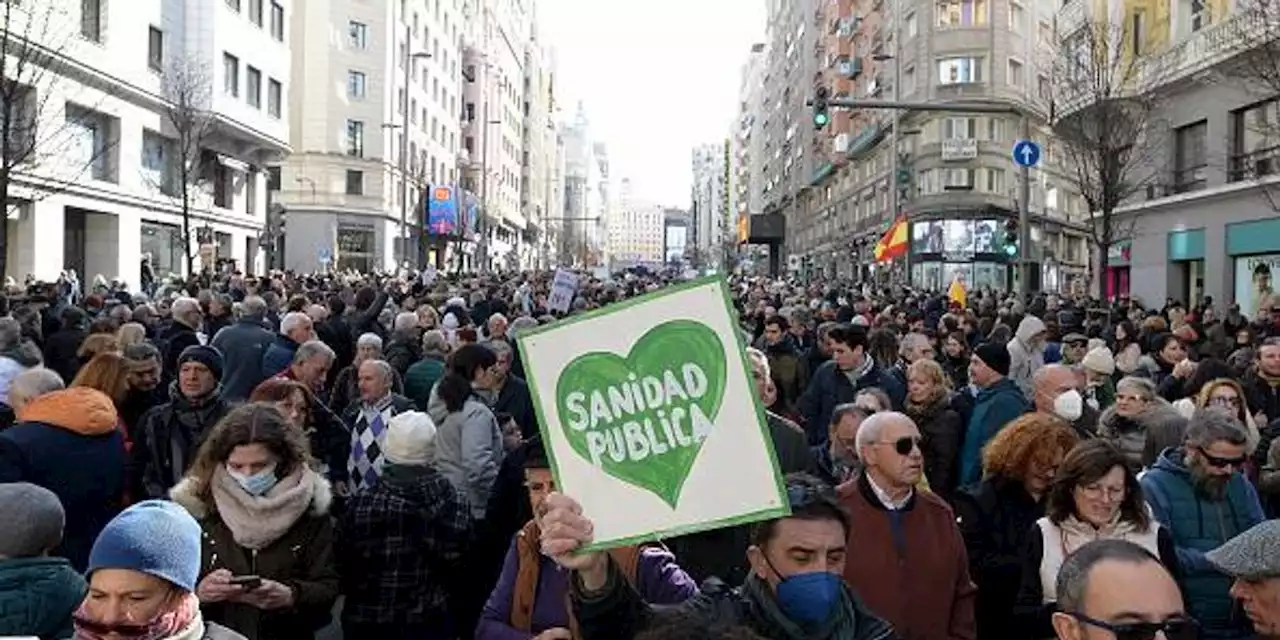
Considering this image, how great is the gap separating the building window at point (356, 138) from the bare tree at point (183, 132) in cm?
2162

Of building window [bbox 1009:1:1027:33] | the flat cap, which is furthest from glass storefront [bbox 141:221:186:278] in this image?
building window [bbox 1009:1:1027:33]

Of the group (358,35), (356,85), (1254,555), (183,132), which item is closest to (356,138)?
(356,85)

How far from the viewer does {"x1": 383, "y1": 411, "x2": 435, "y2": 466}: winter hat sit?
5.11 m

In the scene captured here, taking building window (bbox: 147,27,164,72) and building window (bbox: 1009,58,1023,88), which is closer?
building window (bbox: 147,27,164,72)

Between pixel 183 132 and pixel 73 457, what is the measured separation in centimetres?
3279

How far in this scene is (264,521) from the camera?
4.48m

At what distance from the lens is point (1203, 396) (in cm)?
702

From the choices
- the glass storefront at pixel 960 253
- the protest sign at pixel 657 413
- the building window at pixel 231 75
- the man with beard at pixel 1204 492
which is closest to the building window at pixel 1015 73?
the glass storefront at pixel 960 253

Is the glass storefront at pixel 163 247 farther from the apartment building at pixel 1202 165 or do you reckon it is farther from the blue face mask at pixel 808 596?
the blue face mask at pixel 808 596

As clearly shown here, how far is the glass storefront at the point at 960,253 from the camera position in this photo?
55.4 metres

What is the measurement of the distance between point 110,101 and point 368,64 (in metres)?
29.7

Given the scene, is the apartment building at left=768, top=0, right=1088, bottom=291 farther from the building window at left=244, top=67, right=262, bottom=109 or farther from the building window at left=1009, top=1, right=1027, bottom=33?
the building window at left=244, top=67, right=262, bottom=109

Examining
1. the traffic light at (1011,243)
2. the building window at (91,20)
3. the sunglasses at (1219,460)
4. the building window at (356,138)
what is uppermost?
the building window at (356,138)

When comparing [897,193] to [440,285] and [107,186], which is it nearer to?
[440,285]
